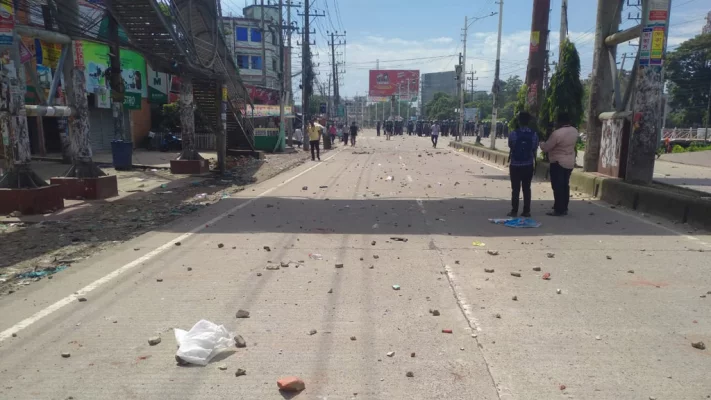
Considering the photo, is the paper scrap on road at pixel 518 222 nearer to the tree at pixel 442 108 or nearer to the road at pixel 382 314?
the road at pixel 382 314

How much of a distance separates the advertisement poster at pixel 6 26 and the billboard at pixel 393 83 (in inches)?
3477

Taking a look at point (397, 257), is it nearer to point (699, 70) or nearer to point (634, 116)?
point (634, 116)

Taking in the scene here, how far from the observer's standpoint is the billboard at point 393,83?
95812 millimetres

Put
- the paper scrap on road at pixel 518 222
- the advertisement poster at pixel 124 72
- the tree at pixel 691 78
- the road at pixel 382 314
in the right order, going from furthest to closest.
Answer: the tree at pixel 691 78
the advertisement poster at pixel 124 72
the paper scrap on road at pixel 518 222
the road at pixel 382 314

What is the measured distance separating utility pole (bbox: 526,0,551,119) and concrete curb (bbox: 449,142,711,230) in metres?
4.89

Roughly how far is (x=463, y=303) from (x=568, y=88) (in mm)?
14437

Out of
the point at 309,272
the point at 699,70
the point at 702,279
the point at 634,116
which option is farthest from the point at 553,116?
the point at 699,70

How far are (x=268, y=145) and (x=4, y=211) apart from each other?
74.3 ft

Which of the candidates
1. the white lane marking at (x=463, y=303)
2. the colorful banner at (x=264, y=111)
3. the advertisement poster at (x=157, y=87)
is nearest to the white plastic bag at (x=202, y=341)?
the white lane marking at (x=463, y=303)

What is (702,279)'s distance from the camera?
5.89m

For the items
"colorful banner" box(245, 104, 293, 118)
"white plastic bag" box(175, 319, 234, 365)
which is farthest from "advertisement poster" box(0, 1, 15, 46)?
"colorful banner" box(245, 104, 293, 118)

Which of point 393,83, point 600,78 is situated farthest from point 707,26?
point 600,78

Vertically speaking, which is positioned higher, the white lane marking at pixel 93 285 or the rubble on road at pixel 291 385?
the rubble on road at pixel 291 385

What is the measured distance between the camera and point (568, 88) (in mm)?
17359
